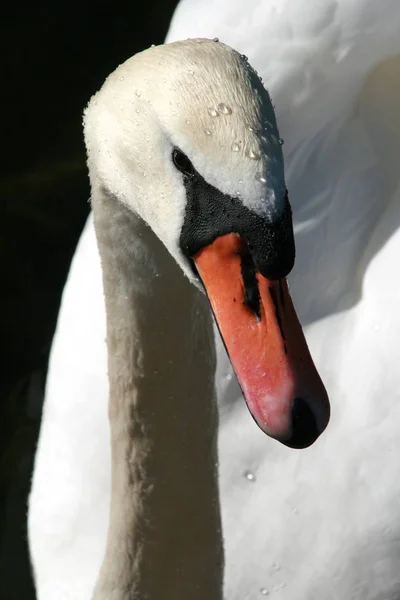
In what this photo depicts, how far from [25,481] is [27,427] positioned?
0.20 m

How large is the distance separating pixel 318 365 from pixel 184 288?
818 mm

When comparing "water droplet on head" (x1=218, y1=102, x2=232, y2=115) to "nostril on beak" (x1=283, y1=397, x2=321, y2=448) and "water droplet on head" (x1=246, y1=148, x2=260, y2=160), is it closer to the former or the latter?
"water droplet on head" (x1=246, y1=148, x2=260, y2=160)

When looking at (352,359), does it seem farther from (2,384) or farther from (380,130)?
(2,384)

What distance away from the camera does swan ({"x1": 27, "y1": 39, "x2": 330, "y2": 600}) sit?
5.63 ft

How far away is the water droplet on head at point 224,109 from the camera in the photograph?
5.57ft

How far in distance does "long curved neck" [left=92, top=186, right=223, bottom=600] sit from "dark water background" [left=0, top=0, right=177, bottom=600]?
104 centimetres

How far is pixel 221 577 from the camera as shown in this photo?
247 cm

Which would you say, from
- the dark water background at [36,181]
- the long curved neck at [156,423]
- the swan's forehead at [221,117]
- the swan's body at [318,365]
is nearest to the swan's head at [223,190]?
the swan's forehead at [221,117]

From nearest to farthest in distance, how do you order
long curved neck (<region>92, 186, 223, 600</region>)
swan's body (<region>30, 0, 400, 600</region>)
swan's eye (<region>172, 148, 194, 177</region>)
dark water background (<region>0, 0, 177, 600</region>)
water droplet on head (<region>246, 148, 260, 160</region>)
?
water droplet on head (<region>246, 148, 260, 160</region>) < swan's eye (<region>172, 148, 194, 177</region>) < long curved neck (<region>92, 186, 223, 600</region>) < swan's body (<region>30, 0, 400, 600</region>) < dark water background (<region>0, 0, 177, 600</region>)

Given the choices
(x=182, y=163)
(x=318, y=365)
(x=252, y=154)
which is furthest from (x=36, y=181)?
(x=252, y=154)

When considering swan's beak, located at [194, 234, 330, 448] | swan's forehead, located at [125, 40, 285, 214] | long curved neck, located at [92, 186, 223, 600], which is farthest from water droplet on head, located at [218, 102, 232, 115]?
long curved neck, located at [92, 186, 223, 600]

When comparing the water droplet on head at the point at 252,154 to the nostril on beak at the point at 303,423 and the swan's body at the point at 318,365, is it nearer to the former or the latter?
the nostril on beak at the point at 303,423

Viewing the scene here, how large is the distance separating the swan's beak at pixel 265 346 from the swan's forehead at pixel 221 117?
6.4 inches

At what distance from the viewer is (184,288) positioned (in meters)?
2.11
